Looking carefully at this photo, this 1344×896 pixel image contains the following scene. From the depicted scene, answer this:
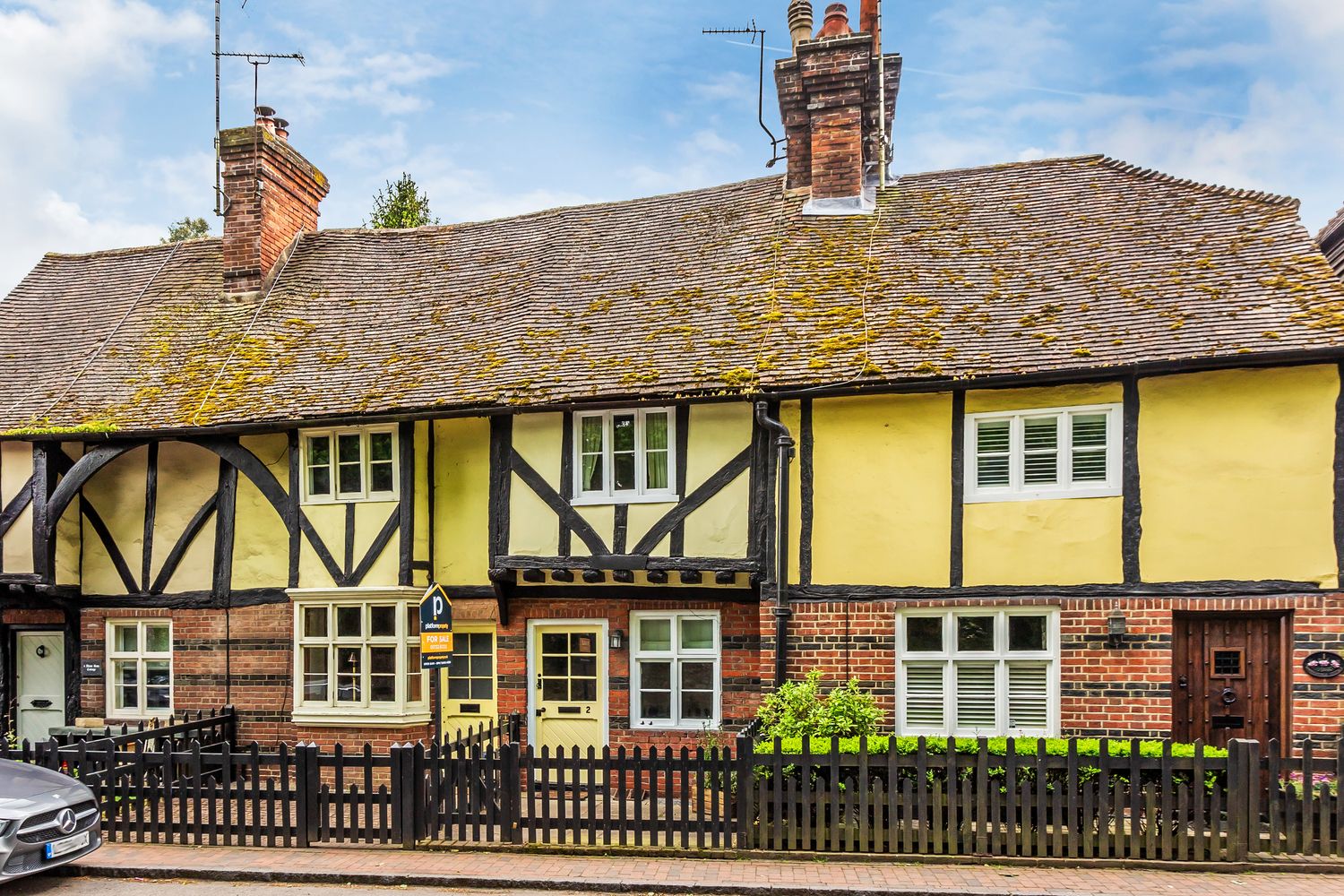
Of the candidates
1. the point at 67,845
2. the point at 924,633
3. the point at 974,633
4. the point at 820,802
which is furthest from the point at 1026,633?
the point at 67,845

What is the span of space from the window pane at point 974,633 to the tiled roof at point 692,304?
2850 millimetres

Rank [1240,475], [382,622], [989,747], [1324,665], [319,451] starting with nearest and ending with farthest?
[989,747]
[1324,665]
[1240,475]
[382,622]
[319,451]

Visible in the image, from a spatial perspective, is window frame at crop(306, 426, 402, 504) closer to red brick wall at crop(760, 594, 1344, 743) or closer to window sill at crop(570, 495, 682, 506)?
window sill at crop(570, 495, 682, 506)

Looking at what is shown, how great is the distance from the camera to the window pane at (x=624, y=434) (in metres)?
11.6

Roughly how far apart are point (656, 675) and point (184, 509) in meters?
7.34

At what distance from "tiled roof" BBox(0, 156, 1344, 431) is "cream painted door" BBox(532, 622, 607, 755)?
3.23 m

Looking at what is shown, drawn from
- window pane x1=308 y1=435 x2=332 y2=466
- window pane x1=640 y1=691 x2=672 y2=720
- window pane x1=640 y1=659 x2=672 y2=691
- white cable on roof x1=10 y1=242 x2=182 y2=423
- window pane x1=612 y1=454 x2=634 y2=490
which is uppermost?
white cable on roof x1=10 y1=242 x2=182 y2=423

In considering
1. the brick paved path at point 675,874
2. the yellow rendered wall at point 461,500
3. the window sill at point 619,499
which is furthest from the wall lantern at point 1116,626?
the yellow rendered wall at point 461,500

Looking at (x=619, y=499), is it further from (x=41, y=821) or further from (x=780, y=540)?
(x=41, y=821)

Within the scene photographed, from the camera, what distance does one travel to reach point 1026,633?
1041 centimetres

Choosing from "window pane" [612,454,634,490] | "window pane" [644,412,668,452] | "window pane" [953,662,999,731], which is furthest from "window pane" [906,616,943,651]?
"window pane" [612,454,634,490]

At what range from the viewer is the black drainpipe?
10.6m

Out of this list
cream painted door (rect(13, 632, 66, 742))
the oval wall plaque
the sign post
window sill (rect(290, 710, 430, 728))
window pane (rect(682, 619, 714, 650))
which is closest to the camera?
the oval wall plaque

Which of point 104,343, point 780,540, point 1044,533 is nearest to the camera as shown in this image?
point 1044,533
